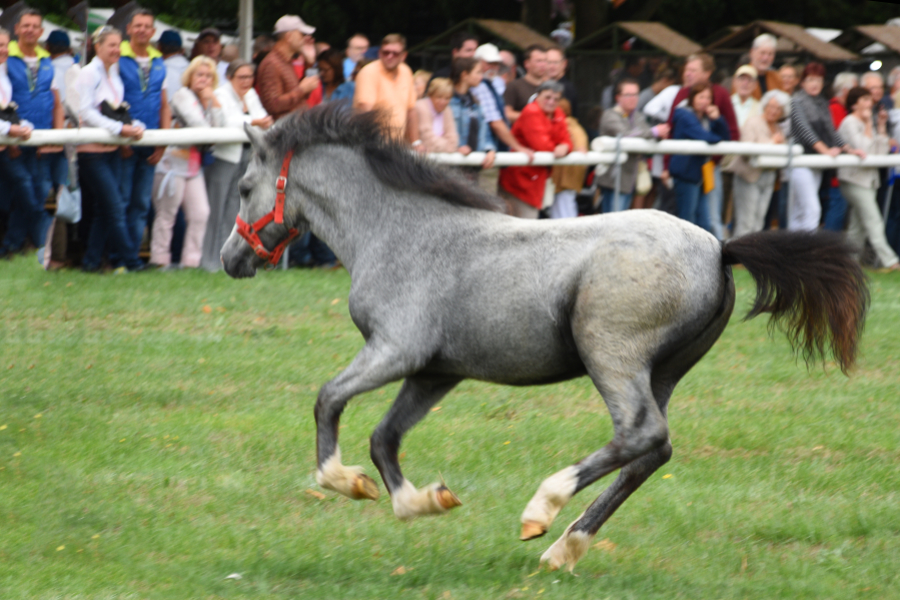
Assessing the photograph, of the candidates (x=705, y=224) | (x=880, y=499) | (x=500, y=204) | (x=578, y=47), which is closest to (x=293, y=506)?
(x=500, y=204)

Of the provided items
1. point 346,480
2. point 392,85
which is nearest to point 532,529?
point 346,480

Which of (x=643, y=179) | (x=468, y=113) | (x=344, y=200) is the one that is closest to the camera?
(x=344, y=200)

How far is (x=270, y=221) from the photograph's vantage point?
5297 mm

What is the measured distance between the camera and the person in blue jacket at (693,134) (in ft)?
40.2

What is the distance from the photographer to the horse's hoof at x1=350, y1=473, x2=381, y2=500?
466 centimetres

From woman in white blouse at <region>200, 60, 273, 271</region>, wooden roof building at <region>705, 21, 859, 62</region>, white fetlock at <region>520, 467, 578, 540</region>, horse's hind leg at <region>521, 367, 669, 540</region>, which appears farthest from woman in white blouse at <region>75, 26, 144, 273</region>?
wooden roof building at <region>705, 21, 859, 62</region>

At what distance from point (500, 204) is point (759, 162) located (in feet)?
26.7

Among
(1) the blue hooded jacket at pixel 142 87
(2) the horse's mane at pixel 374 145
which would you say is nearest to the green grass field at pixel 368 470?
(2) the horse's mane at pixel 374 145

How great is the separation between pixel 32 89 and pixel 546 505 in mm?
7375

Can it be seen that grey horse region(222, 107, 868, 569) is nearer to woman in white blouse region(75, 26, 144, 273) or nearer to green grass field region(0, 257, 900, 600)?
green grass field region(0, 257, 900, 600)

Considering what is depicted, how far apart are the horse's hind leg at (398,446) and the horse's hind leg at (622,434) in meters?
0.49

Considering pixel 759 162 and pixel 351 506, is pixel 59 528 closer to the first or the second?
pixel 351 506

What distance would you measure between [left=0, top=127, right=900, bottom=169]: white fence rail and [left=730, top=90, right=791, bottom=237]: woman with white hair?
6.2 inches

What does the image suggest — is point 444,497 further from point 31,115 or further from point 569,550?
point 31,115
